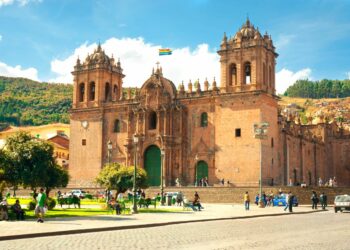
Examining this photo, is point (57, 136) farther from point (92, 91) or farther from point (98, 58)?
point (98, 58)

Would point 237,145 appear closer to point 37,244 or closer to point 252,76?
point 252,76

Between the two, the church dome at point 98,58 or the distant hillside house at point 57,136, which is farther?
the distant hillside house at point 57,136

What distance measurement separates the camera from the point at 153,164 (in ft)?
166

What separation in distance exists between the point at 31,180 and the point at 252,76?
26.6m

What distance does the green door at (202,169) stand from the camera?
47.9 metres

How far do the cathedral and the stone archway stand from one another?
0.30 ft

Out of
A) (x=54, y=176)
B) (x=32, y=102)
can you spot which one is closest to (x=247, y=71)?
(x=54, y=176)

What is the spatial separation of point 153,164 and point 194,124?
570 cm

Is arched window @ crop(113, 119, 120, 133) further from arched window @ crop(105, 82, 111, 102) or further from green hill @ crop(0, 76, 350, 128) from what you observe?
green hill @ crop(0, 76, 350, 128)

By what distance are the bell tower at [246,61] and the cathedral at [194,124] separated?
89 mm

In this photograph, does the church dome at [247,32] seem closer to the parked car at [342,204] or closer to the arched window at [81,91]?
the arched window at [81,91]

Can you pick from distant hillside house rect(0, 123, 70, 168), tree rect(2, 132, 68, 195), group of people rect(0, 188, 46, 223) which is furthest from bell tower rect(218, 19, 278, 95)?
distant hillside house rect(0, 123, 70, 168)

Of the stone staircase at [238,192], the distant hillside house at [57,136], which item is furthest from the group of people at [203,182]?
the distant hillside house at [57,136]

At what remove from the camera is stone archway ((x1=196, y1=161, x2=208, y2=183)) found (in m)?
47.9
